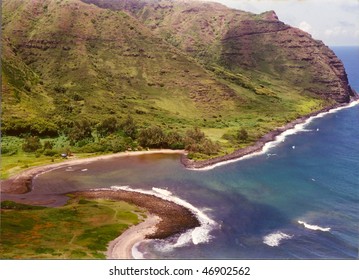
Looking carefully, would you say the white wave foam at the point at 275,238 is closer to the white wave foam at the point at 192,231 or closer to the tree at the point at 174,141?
the white wave foam at the point at 192,231

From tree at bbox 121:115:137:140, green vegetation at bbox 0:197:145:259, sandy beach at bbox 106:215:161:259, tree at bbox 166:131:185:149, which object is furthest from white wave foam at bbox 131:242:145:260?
tree at bbox 121:115:137:140

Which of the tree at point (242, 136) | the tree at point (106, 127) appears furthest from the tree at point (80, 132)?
the tree at point (242, 136)

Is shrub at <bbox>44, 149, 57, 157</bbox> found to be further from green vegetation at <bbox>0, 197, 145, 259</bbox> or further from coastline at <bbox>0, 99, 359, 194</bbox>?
green vegetation at <bbox>0, 197, 145, 259</bbox>

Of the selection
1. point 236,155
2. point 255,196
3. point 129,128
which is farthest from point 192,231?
point 129,128

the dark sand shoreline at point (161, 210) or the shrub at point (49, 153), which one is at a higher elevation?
the shrub at point (49, 153)

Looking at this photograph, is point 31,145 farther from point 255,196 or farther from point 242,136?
point 242,136

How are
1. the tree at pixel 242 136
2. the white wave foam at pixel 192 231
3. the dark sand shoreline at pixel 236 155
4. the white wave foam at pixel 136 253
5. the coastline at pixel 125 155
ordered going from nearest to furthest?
1. the white wave foam at pixel 136 253
2. the white wave foam at pixel 192 231
3. the coastline at pixel 125 155
4. the dark sand shoreline at pixel 236 155
5. the tree at pixel 242 136

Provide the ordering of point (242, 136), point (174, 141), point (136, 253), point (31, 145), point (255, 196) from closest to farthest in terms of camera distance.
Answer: point (136, 253), point (255, 196), point (31, 145), point (174, 141), point (242, 136)

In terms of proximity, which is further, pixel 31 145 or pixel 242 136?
pixel 242 136
